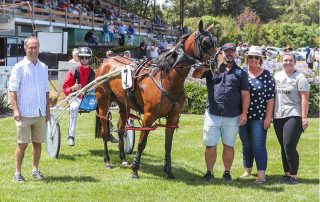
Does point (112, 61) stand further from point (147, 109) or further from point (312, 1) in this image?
point (312, 1)

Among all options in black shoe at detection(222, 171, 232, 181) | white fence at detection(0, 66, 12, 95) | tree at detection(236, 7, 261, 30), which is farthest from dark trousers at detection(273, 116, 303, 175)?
tree at detection(236, 7, 261, 30)

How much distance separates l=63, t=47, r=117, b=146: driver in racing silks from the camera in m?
9.20

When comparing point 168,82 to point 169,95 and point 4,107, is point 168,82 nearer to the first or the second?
point 169,95

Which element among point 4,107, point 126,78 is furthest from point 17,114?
point 4,107

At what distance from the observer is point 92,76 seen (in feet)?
31.0

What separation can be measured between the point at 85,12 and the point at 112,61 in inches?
1111

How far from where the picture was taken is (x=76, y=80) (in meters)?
9.34

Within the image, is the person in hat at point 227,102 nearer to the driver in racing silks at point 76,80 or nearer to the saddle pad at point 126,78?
the saddle pad at point 126,78

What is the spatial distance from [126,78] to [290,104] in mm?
2389

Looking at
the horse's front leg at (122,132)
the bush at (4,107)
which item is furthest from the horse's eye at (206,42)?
the bush at (4,107)

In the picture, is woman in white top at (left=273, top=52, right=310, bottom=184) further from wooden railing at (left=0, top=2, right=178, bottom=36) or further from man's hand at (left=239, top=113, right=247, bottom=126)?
wooden railing at (left=0, top=2, right=178, bottom=36)

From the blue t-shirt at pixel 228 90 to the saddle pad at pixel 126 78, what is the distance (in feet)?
4.03

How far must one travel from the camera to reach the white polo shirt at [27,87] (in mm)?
6789

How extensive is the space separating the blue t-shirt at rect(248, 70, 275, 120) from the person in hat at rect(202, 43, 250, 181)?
0.56 ft
